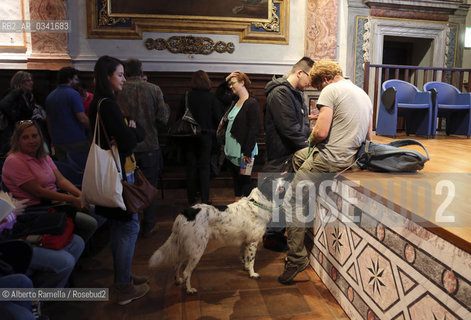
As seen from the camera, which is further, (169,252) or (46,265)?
(169,252)

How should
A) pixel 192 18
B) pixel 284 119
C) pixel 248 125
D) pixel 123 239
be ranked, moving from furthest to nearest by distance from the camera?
pixel 192 18, pixel 248 125, pixel 284 119, pixel 123 239

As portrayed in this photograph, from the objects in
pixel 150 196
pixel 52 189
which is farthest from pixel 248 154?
pixel 52 189

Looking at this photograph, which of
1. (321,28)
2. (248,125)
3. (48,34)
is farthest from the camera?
(321,28)

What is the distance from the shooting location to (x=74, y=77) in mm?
3730

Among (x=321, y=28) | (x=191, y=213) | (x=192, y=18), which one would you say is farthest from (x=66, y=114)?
(x=321, y=28)

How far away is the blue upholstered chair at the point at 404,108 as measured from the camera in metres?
5.56

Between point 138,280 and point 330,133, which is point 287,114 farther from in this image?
point 138,280

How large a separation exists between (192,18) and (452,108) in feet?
15.0

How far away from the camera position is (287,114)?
3.02m

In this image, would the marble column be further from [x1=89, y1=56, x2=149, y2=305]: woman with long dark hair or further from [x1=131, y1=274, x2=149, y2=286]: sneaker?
[x1=131, y1=274, x2=149, y2=286]: sneaker

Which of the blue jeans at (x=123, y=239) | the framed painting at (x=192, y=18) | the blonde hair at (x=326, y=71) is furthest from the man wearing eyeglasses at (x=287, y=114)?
the framed painting at (x=192, y=18)

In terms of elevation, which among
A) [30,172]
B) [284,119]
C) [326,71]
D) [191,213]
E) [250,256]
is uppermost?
[326,71]

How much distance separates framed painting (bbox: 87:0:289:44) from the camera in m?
6.16

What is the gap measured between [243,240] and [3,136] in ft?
10.3
